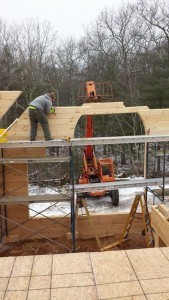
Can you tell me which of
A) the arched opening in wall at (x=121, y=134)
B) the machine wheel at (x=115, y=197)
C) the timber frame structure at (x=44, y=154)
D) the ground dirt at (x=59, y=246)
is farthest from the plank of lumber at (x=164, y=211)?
the arched opening in wall at (x=121, y=134)

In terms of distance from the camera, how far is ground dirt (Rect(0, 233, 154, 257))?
27.2 ft

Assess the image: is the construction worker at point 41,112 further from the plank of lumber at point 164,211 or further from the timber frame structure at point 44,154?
the plank of lumber at point 164,211

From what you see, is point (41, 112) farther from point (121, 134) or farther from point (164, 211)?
point (121, 134)

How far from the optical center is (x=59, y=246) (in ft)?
28.0

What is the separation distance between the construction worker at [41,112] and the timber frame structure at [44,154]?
24 cm

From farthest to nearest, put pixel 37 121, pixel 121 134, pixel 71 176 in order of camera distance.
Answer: pixel 121 134 → pixel 37 121 → pixel 71 176

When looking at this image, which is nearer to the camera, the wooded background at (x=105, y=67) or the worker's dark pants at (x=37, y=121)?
the worker's dark pants at (x=37, y=121)

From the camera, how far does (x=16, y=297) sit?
3.68m

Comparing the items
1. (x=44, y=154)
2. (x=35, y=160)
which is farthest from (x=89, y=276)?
(x=44, y=154)

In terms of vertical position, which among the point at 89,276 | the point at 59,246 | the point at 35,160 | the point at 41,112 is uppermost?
the point at 41,112

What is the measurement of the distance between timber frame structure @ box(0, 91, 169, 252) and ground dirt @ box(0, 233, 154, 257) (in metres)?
0.22

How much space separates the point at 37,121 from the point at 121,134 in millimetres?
13168

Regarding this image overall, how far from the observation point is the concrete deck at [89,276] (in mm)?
3699

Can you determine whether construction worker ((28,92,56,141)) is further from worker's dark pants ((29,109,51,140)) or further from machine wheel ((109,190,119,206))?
machine wheel ((109,190,119,206))
